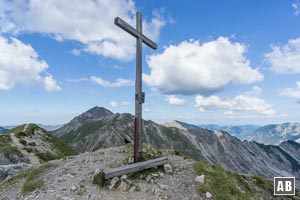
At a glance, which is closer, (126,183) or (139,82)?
(126,183)

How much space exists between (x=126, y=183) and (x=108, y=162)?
4.59 m

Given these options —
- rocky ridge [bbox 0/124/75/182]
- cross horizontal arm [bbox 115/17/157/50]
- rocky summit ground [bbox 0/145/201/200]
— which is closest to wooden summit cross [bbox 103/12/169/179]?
cross horizontal arm [bbox 115/17/157/50]

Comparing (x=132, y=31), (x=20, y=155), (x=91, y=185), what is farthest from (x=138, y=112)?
(x=20, y=155)

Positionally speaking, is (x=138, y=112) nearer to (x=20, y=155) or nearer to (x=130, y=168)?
(x=130, y=168)

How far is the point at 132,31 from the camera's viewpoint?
749 inches

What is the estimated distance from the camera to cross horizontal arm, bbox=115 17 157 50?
17.7 meters

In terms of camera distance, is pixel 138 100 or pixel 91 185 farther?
pixel 138 100

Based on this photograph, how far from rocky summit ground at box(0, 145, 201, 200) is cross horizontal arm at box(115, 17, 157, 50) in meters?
8.44

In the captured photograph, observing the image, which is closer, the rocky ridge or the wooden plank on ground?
the wooden plank on ground

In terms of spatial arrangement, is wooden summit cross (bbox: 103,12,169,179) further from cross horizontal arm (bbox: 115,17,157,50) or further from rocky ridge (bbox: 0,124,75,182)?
rocky ridge (bbox: 0,124,75,182)

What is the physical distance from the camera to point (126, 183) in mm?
15867

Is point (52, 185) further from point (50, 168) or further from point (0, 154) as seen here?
point (0, 154)

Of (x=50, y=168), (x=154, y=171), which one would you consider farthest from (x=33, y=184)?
(x=154, y=171)

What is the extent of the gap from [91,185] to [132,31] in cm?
981
